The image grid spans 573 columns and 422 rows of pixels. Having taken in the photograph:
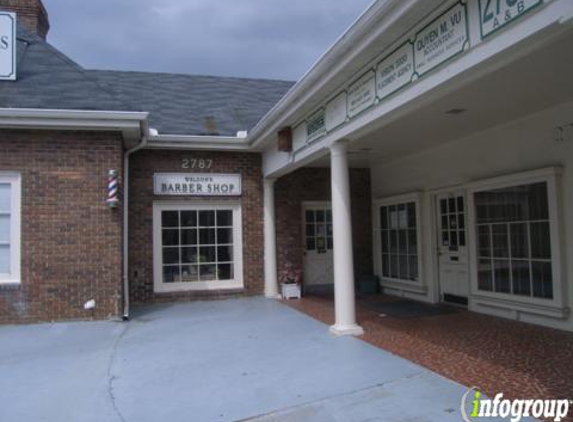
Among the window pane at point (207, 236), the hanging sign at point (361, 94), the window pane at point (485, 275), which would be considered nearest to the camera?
the hanging sign at point (361, 94)

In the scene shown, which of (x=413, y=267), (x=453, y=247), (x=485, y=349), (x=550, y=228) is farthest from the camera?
(x=413, y=267)

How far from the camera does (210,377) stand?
16.4ft

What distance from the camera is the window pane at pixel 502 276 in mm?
7301

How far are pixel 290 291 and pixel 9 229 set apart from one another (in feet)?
17.6

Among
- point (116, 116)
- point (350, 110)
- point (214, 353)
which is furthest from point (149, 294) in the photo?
point (350, 110)

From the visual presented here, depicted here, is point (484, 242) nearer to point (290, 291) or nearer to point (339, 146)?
point (339, 146)

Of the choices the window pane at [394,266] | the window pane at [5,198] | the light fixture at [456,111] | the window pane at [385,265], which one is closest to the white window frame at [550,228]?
the light fixture at [456,111]

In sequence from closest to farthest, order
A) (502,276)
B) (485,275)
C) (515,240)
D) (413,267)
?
(515,240) → (502,276) → (485,275) → (413,267)

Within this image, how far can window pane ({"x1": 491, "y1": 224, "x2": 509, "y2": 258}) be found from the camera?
737 cm

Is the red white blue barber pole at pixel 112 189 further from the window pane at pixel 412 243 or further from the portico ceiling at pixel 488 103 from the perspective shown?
the window pane at pixel 412 243

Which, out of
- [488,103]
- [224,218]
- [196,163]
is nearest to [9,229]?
[196,163]

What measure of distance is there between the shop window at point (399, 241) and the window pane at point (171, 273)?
4520 mm

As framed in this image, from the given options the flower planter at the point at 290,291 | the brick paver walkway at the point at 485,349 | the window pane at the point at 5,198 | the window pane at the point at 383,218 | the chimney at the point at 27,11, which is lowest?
the brick paver walkway at the point at 485,349

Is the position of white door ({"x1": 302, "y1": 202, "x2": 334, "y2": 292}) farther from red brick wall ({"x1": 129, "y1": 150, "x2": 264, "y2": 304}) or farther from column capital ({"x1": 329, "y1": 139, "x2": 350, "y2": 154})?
column capital ({"x1": 329, "y1": 139, "x2": 350, "y2": 154})
